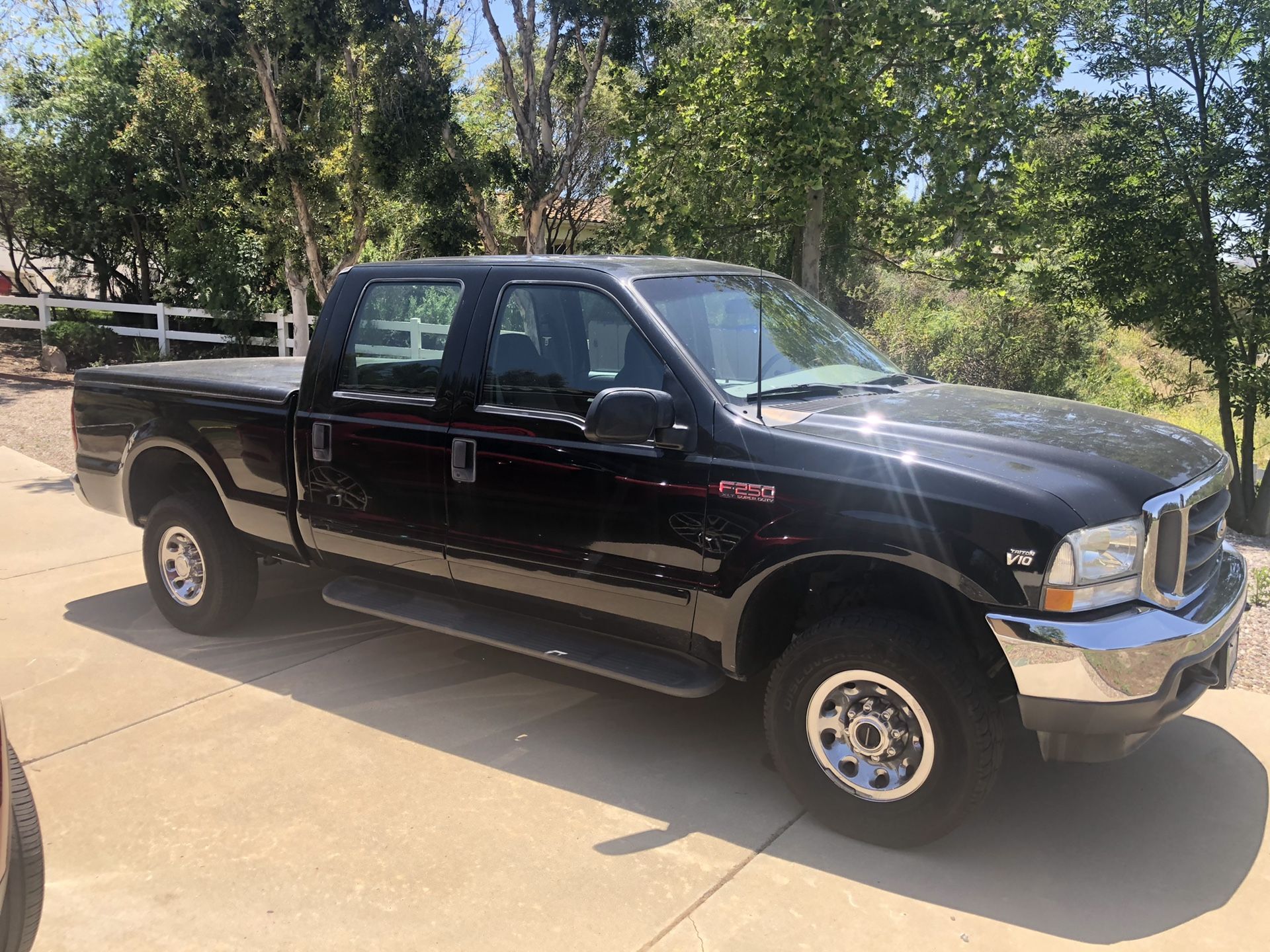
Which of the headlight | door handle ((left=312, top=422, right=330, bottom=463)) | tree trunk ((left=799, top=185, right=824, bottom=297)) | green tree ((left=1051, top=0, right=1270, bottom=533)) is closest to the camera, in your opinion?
the headlight

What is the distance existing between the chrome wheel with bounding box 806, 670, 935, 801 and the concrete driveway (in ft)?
0.81

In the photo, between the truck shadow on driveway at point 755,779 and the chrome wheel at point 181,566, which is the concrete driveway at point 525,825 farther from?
the chrome wheel at point 181,566

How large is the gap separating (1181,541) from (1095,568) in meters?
0.43

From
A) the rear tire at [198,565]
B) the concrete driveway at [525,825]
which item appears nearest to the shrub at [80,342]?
the rear tire at [198,565]

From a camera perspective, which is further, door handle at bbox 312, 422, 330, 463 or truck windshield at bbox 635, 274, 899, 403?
door handle at bbox 312, 422, 330, 463

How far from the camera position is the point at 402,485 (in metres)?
4.23

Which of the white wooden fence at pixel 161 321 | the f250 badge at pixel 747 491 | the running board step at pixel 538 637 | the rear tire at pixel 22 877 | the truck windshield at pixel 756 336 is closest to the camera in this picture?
the rear tire at pixel 22 877

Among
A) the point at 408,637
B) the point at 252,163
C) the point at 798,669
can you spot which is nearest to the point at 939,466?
the point at 798,669


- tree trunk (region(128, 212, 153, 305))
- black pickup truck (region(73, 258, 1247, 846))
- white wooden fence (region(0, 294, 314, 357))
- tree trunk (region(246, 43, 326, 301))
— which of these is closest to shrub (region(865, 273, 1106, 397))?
tree trunk (region(246, 43, 326, 301))

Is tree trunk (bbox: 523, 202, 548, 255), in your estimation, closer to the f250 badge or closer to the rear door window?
the rear door window

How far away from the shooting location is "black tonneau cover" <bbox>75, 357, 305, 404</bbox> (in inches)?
187

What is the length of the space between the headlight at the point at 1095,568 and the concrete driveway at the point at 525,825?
967 millimetres

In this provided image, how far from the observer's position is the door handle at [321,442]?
4457mm

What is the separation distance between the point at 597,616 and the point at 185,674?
223 centimetres
